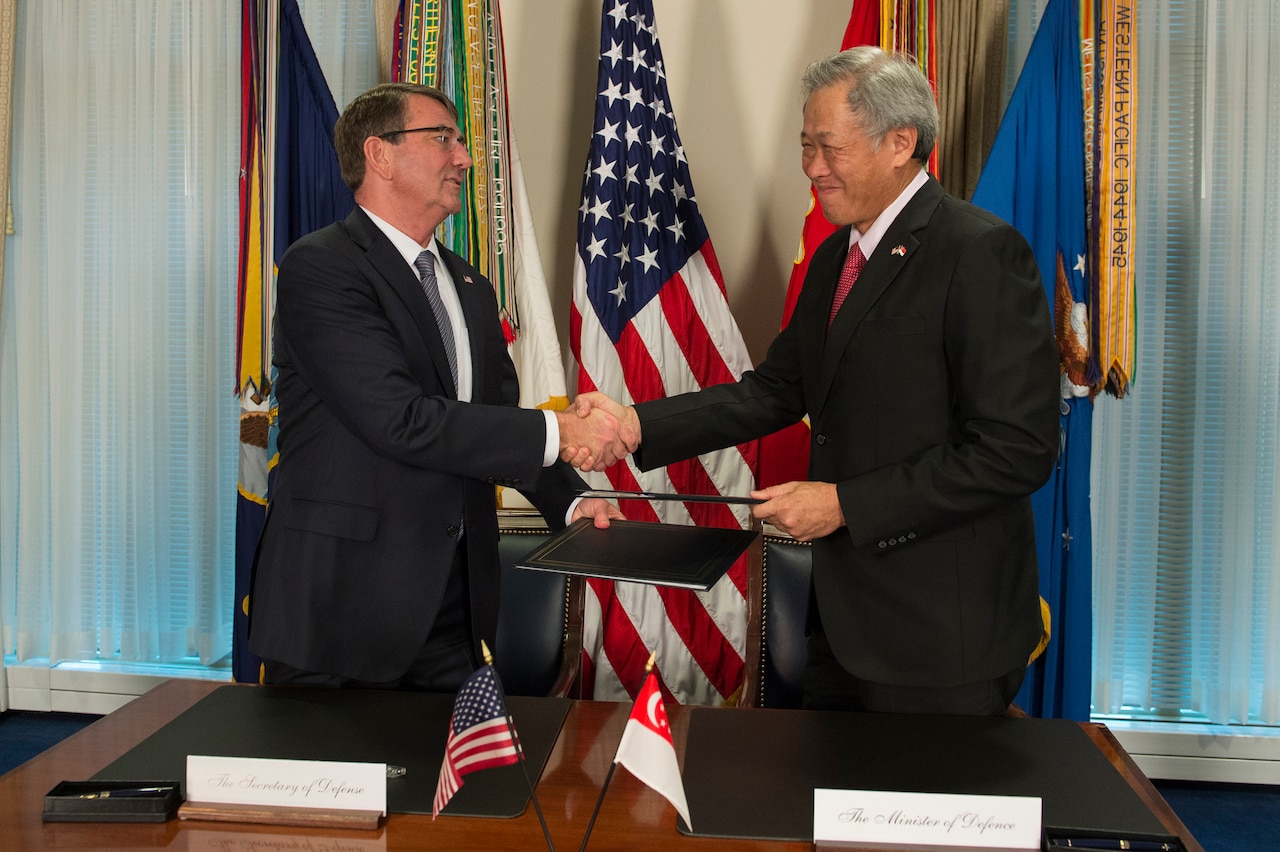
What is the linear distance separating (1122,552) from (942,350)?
2.15m

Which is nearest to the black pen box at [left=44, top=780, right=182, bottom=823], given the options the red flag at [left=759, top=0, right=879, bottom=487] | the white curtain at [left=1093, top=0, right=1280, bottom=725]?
the red flag at [left=759, top=0, right=879, bottom=487]

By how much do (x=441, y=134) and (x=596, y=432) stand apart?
710 mm

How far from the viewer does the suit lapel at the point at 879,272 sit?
1.77m

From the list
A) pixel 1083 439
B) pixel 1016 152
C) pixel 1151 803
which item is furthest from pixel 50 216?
pixel 1151 803

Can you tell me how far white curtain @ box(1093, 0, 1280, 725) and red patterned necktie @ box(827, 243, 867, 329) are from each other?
1.86 meters

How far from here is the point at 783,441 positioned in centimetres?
308

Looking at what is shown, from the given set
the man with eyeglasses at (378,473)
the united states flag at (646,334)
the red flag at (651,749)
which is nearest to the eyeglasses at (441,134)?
the man with eyeglasses at (378,473)

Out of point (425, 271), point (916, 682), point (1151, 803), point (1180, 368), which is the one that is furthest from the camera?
point (1180, 368)

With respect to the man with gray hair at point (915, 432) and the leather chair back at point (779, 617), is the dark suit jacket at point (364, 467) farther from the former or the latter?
the leather chair back at point (779, 617)

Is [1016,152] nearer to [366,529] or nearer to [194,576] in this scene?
[366,529]

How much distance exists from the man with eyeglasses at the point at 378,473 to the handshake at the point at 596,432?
24 mm

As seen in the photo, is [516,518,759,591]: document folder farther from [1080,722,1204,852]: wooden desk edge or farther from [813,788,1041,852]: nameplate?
[1080,722,1204,852]: wooden desk edge

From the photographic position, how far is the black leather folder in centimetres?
129

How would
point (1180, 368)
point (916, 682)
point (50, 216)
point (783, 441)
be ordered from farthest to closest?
point (50, 216), point (1180, 368), point (783, 441), point (916, 682)
